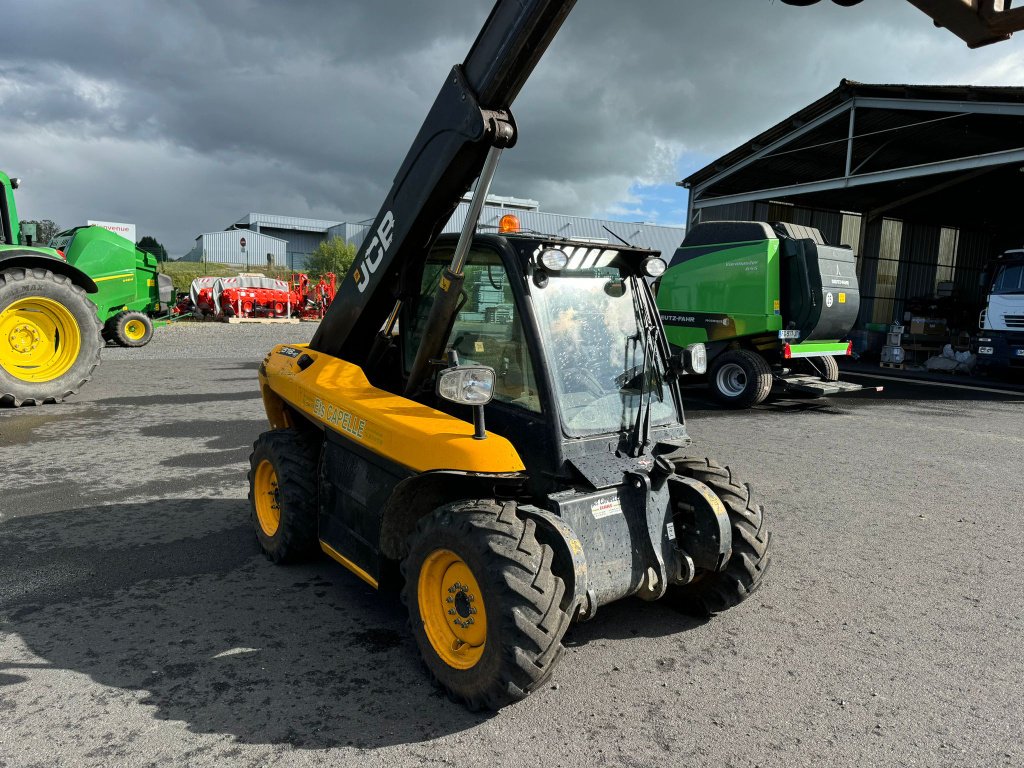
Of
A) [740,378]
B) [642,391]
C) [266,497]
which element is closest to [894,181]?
[740,378]

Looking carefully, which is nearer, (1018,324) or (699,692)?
(699,692)

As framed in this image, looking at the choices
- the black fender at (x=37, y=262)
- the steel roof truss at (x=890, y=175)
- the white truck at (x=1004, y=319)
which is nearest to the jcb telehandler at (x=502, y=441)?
the black fender at (x=37, y=262)

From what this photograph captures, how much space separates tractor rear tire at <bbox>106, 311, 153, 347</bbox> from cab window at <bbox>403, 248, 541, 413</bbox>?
46.1 feet

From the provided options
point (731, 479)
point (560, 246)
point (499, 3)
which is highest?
point (499, 3)

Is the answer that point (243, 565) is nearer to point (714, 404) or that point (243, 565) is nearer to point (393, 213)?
point (393, 213)

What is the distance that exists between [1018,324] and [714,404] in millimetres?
7409

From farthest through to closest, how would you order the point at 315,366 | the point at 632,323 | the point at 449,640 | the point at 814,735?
the point at 315,366 → the point at 632,323 → the point at 449,640 → the point at 814,735

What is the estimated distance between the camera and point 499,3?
9.46 feet

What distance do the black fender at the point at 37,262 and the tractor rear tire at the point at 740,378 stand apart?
862 cm

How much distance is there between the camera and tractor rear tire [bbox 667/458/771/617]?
10.7ft

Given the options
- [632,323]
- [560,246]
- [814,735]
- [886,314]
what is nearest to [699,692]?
[814,735]

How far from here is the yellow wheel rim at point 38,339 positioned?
8.06 m

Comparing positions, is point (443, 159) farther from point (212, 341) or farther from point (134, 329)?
point (212, 341)

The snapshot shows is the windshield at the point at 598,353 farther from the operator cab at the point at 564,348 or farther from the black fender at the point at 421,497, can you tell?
the black fender at the point at 421,497
